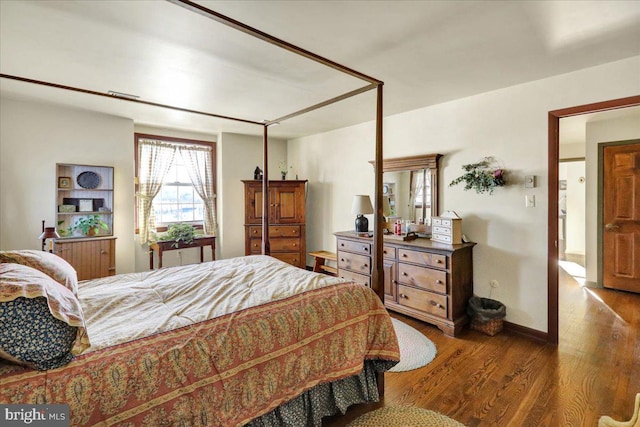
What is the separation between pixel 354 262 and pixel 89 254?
327 cm

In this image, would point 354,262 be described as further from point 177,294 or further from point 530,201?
point 177,294

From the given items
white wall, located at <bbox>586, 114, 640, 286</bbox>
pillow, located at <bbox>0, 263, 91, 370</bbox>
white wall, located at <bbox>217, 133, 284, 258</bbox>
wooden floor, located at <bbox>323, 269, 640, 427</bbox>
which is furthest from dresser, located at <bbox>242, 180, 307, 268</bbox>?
white wall, located at <bbox>586, 114, 640, 286</bbox>

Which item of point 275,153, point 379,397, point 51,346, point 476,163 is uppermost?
point 275,153

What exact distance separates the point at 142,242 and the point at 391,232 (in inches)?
146

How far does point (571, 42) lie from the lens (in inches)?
85.8

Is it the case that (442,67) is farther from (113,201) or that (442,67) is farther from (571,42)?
(113,201)

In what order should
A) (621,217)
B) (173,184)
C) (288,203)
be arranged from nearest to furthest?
1. (621,217)
2. (173,184)
3. (288,203)

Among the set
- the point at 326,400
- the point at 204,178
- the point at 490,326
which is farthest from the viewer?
the point at 204,178

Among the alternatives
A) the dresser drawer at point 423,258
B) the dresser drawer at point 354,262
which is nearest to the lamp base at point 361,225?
the dresser drawer at point 354,262

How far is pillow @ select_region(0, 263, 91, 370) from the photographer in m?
0.99

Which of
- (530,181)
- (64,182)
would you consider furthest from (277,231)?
(530,181)

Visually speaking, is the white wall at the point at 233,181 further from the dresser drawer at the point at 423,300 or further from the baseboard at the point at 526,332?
the baseboard at the point at 526,332

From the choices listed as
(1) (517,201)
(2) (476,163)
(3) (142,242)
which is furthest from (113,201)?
(1) (517,201)

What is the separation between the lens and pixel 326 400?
179 cm
